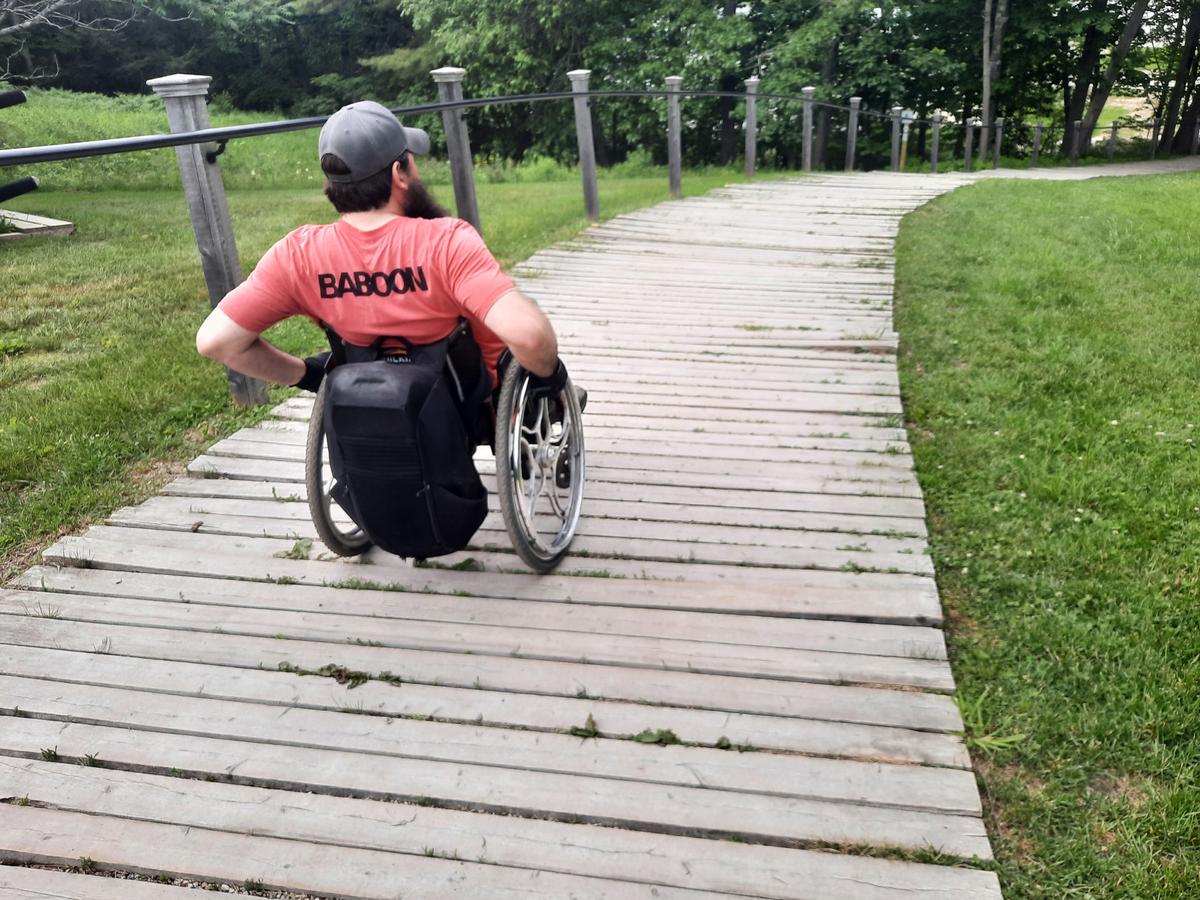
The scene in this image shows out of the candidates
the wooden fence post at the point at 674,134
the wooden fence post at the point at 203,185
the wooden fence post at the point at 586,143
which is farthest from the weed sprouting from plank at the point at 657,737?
the wooden fence post at the point at 674,134

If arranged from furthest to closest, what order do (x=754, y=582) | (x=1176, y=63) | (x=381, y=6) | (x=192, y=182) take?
(x=1176, y=63), (x=381, y=6), (x=192, y=182), (x=754, y=582)

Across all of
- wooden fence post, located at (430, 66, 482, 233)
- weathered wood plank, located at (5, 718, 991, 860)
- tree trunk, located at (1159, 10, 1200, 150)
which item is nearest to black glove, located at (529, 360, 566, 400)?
weathered wood plank, located at (5, 718, 991, 860)

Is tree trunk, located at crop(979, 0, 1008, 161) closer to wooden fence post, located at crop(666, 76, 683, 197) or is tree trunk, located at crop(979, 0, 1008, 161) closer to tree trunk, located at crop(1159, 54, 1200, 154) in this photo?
tree trunk, located at crop(1159, 54, 1200, 154)

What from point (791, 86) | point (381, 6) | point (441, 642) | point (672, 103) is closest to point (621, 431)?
point (441, 642)

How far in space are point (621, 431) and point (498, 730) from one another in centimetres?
194

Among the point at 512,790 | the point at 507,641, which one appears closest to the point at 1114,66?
the point at 507,641

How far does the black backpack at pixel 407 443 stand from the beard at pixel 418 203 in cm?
31

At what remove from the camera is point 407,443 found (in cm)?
253

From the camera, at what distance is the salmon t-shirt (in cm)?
249

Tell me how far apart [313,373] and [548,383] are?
688mm

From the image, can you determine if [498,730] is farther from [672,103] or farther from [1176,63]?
[1176,63]

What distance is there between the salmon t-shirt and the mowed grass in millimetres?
1469

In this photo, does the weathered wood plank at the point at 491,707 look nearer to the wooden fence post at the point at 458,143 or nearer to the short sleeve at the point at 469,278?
the short sleeve at the point at 469,278

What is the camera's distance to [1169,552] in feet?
10.3
